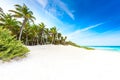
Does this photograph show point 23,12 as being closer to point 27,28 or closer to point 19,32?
point 27,28

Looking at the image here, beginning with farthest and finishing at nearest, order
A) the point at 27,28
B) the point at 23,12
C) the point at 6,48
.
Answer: the point at 27,28 → the point at 23,12 → the point at 6,48

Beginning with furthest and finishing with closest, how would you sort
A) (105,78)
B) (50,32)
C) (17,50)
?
(50,32), (17,50), (105,78)

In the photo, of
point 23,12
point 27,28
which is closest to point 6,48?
point 23,12

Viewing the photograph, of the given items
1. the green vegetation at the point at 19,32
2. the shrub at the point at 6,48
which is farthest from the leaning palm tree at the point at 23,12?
the shrub at the point at 6,48

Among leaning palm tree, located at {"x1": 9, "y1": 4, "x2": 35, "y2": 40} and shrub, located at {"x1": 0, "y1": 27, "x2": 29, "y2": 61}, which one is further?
leaning palm tree, located at {"x1": 9, "y1": 4, "x2": 35, "y2": 40}

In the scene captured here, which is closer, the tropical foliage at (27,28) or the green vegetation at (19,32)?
the green vegetation at (19,32)

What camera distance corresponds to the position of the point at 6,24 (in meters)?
21.8

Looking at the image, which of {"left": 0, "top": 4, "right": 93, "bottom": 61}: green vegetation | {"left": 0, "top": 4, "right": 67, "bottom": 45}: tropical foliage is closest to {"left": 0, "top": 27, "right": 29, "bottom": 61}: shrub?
{"left": 0, "top": 4, "right": 93, "bottom": 61}: green vegetation

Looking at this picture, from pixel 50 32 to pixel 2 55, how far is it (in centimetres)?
2405

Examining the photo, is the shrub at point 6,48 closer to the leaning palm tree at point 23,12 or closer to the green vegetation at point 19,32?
the green vegetation at point 19,32

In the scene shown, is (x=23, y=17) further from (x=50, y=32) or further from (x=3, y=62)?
(x=3, y=62)

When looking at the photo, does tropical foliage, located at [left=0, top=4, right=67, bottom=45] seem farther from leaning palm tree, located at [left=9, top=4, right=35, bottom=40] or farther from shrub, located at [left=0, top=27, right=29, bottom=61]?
shrub, located at [left=0, top=27, right=29, bottom=61]

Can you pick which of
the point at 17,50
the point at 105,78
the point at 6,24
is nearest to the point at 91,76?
the point at 105,78

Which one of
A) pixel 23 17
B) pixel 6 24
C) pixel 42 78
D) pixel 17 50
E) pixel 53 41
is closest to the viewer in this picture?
pixel 42 78
